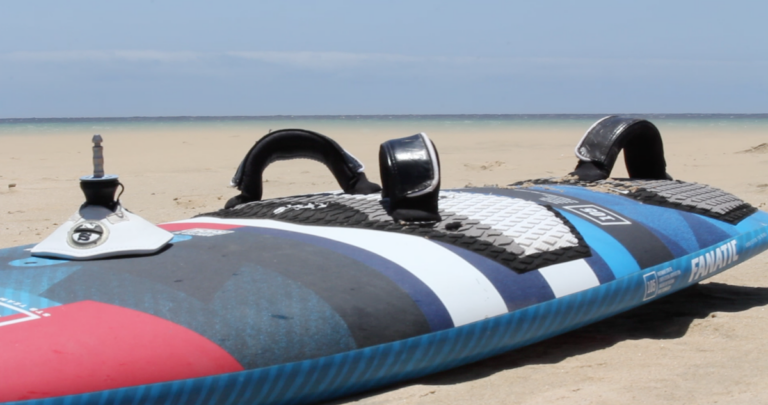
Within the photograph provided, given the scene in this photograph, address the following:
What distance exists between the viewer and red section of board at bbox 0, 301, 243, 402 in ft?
6.93

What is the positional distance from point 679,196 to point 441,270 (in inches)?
75.2

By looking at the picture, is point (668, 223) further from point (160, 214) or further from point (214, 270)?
point (160, 214)

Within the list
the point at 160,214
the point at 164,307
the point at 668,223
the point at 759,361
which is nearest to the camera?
the point at 164,307

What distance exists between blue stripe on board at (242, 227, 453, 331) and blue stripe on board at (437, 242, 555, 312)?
0.28 metres

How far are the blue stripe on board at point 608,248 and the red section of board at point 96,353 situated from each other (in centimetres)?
173

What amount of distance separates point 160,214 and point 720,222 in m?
4.88

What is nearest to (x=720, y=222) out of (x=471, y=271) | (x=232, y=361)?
(x=471, y=271)

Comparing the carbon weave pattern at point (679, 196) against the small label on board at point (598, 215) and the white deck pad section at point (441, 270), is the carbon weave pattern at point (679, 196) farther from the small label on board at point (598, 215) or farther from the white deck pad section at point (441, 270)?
the white deck pad section at point (441, 270)

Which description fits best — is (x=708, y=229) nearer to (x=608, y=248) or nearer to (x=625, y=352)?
(x=608, y=248)

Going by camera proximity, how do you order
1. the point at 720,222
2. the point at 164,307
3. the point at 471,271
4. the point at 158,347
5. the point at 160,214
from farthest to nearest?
the point at 160,214
the point at 720,222
the point at 471,271
the point at 164,307
the point at 158,347

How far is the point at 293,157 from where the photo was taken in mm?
4234

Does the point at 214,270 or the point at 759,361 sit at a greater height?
the point at 214,270

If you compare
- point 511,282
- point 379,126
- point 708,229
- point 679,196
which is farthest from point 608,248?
point 379,126

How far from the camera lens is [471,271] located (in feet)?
9.65
